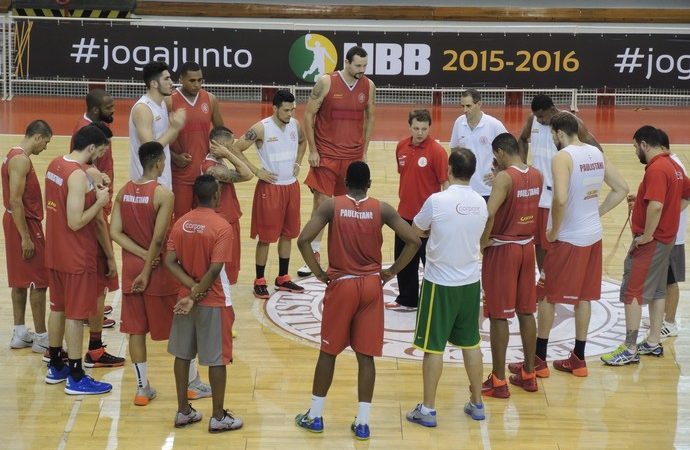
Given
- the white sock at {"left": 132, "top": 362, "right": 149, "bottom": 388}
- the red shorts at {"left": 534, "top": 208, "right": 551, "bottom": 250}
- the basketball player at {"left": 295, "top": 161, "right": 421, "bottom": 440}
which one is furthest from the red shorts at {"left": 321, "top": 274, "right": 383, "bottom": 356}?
the red shorts at {"left": 534, "top": 208, "right": 551, "bottom": 250}

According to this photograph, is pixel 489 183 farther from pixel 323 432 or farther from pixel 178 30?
pixel 178 30

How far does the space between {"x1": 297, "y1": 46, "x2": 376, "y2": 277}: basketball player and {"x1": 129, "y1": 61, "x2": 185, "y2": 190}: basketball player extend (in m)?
1.53

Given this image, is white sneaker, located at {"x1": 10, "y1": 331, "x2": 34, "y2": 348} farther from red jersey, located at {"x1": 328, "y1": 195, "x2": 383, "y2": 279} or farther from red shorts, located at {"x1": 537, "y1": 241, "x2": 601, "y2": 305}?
red shorts, located at {"x1": 537, "y1": 241, "x2": 601, "y2": 305}

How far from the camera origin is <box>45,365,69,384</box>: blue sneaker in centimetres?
748

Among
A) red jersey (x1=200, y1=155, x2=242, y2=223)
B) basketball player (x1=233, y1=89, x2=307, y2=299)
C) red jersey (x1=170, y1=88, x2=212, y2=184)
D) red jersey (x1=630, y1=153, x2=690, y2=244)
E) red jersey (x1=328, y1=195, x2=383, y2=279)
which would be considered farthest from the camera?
basketball player (x1=233, y1=89, x2=307, y2=299)

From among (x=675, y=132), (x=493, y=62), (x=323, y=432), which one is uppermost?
(x=493, y=62)

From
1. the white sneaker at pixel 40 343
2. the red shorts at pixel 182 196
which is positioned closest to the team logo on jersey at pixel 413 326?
the red shorts at pixel 182 196

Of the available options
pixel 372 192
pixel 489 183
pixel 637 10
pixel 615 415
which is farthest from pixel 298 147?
pixel 637 10

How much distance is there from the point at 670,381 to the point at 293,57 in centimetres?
1176

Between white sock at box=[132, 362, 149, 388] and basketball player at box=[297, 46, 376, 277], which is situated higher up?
basketball player at box=[297, 46, 376, 277]

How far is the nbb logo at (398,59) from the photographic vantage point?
1816 cm

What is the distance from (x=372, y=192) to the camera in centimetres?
1288

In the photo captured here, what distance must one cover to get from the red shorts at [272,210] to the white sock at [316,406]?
291 centimetres

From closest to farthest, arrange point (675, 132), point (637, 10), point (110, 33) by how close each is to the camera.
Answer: point (675, 132)
point (110, 33)
point (637, 10)
